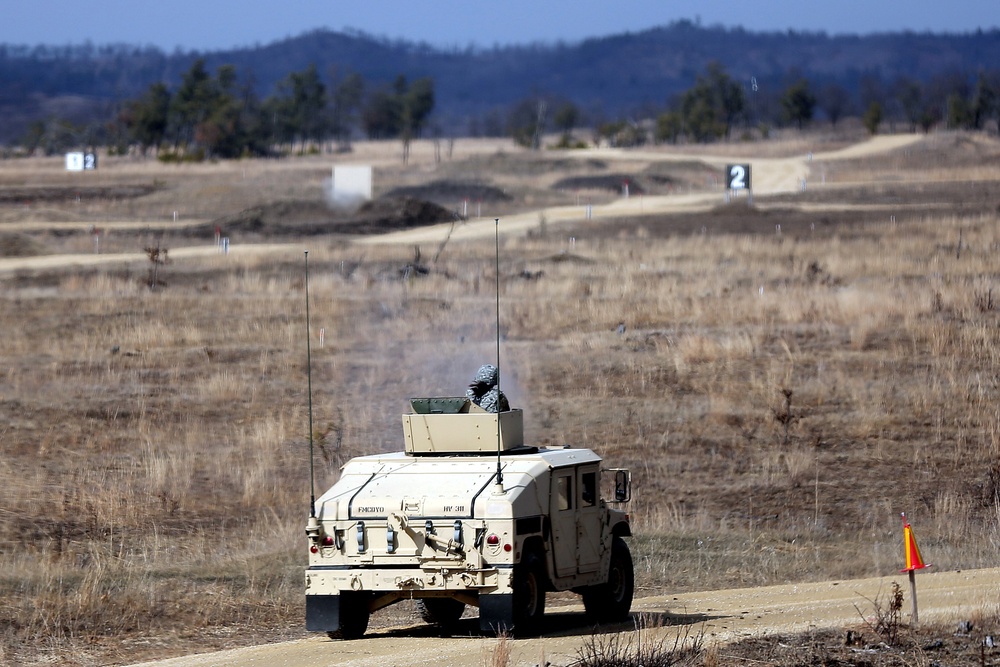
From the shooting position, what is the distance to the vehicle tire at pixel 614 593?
12641 millimetres

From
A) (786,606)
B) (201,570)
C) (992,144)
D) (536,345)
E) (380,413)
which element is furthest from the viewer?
(992,144)

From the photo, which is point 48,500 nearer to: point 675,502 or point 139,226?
point 675,502

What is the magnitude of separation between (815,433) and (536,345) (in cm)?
784

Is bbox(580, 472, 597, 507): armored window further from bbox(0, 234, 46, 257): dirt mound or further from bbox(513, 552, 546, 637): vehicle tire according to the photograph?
bbox(0, 234, 46, 257): dirt mound

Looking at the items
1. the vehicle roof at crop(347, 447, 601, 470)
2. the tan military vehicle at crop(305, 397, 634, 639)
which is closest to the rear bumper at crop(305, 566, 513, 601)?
the tan military vehicle at crop(305, 397, 634, 639)

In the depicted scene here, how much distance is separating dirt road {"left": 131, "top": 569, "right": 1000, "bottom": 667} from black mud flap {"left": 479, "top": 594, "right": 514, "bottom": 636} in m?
0.16

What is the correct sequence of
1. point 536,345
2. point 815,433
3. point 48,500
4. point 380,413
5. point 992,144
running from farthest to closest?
point 992,144, point 536,345, point 380,413, point 815,433, point 48,500

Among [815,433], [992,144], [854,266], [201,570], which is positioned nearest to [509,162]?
[992,144]

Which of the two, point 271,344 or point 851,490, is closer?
point 851,490

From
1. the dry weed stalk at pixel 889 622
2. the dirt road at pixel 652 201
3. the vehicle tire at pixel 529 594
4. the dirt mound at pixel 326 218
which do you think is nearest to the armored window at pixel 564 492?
the vehicle tire at pixel 529 594

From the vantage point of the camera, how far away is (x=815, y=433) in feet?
70.9

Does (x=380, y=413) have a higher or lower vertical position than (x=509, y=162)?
lower

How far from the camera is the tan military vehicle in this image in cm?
1096

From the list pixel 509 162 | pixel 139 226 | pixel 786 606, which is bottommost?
pixel 786 606
